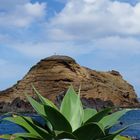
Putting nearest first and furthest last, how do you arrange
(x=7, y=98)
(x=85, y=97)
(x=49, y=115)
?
(x=49, y=115) → (x=85, y=97) → (x=7, y=98)

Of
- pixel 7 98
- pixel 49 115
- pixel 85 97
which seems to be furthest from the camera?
pixel 7 98

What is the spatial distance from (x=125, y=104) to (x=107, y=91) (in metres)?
10.7

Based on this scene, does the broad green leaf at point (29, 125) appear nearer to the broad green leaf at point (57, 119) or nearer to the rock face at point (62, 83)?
the broad green leaf at point (57, 119)

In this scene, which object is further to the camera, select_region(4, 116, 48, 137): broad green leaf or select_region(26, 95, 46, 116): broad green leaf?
select_region(26, 95, 46, 116): broad green leaf

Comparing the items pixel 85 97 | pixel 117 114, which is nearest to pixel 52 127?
pixel 117 114

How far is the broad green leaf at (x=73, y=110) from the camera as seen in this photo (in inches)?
200

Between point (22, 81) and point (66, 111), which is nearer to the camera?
point (66, 111)

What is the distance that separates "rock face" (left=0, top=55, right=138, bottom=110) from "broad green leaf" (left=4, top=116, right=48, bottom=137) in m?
171

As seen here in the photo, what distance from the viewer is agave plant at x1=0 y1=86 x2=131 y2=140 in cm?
492

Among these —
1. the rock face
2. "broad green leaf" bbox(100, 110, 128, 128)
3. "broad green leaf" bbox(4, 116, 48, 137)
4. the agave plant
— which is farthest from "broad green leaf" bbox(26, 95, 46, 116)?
the rock face

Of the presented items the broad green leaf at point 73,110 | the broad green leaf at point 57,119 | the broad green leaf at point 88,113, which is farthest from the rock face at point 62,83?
the broad green leaf at point 57,119

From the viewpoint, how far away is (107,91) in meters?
183

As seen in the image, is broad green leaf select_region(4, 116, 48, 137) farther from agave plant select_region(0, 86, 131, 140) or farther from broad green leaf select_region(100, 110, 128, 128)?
broad green leaf select_region(100, 110, 128, 128)

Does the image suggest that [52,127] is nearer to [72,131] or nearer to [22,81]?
[72,131]
